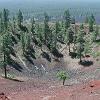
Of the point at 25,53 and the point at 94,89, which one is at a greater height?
the point at 94,89

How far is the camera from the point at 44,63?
140000mm

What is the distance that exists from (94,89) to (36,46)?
98832 mm

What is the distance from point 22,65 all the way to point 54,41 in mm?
24608

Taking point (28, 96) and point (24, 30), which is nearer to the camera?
point (28, 96)

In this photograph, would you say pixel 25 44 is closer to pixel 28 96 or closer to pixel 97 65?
pixel 97 65

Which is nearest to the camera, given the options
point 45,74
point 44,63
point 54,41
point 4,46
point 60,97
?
point 60,97

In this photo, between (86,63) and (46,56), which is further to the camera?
(46,56)

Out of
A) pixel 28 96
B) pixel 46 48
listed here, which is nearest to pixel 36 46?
pixel 46 48

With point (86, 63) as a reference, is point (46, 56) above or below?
above

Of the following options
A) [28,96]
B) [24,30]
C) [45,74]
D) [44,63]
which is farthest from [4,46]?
[24,30]

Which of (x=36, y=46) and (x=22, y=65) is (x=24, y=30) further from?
(x=22, y=65)

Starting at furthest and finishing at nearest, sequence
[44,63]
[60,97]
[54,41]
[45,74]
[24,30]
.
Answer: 1. [24,30]
2. [54,41]
3. [44,63]
4. [45,74]
5. [60,97]

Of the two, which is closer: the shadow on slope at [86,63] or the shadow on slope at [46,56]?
the shadow on slope at [86,63]

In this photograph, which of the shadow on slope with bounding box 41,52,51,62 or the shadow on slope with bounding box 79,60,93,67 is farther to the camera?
the shadow on slope with bounding box 41,52,51,62
